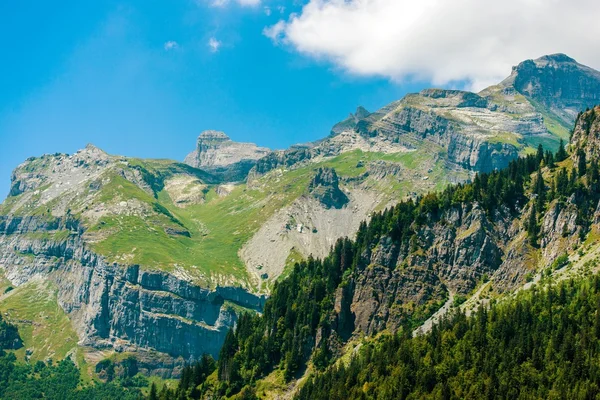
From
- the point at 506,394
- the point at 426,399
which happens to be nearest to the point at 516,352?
the point at 506,394

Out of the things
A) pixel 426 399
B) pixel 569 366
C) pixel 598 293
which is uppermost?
pixel 598 293

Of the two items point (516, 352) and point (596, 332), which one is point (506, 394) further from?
point (596, 332)

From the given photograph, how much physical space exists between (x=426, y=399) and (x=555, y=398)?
36.3m

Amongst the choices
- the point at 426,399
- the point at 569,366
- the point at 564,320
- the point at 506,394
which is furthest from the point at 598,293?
the point at 426,399

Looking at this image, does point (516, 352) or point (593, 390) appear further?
point (516, 352)

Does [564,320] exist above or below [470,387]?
above

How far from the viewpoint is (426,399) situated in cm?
19475

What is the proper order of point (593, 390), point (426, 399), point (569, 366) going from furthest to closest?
point (426, 399)
point (569, 366)
point (593, 390)

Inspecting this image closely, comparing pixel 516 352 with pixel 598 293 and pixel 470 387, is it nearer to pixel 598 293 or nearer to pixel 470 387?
pixel 470 387

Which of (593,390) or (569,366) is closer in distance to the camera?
(593,390)

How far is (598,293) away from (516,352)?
2887 cm

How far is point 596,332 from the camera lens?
7362 inches

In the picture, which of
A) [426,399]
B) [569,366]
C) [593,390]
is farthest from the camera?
[426,399]

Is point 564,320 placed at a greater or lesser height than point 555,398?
greater
